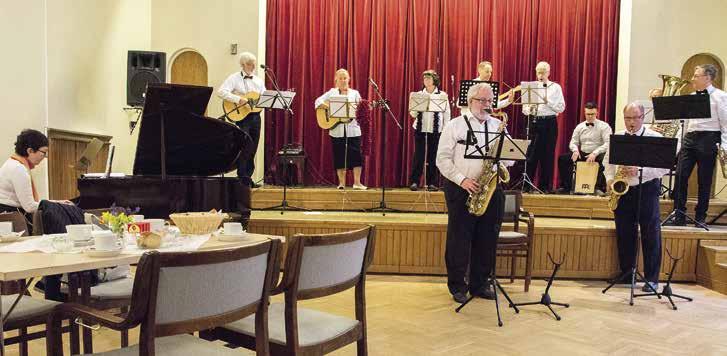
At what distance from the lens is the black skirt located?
300 inches

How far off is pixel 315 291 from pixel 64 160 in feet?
20.0

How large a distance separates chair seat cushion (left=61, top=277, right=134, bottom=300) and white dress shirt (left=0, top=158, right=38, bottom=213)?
2065 millimetres

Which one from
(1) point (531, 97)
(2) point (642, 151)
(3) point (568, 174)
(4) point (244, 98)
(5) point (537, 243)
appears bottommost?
(5) point (537, 243)

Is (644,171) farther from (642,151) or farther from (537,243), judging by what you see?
(537,243)

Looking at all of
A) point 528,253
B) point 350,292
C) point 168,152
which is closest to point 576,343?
point 528,253

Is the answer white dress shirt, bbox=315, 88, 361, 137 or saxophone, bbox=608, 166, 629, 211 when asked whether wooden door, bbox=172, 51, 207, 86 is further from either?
saxophone, bbox=608, 166, 629, 211

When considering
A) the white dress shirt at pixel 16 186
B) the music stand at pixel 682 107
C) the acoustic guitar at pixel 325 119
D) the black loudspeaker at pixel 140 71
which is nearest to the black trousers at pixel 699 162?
the music stand at pixel 682 107

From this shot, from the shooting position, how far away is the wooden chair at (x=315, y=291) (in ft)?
7.04

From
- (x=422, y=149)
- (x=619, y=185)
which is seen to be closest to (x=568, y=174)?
(x=422, y=149)

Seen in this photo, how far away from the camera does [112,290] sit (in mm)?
2908

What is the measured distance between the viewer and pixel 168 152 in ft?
15.0

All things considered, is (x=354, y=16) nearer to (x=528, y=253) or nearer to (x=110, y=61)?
(x=110, y=61)

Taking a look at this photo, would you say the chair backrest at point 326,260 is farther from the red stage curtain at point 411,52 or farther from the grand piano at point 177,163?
the red stage curtain at point 411,52

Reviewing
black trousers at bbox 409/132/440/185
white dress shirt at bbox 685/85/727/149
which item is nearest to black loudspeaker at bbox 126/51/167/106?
black trousers at bbox 409/132/440/185
